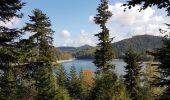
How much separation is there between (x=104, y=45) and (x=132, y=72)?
706 cm

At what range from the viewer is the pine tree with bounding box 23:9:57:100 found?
4300cm

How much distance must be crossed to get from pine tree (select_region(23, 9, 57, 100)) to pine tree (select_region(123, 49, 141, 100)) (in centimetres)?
1514

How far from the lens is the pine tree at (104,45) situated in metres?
52.7

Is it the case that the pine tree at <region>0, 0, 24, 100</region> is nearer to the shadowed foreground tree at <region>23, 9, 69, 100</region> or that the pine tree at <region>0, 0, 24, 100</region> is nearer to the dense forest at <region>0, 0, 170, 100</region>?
the dense forest at <region>0, 0, 170, 100</region>

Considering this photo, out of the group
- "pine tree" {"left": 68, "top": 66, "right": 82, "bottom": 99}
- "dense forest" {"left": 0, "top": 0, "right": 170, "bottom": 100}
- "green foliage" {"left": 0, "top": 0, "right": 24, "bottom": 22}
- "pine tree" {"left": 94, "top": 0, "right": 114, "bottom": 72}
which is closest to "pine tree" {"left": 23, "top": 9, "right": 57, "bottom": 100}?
"dense forest" {"left": 0, "top": 0, "right": 170, "bottom": 100}

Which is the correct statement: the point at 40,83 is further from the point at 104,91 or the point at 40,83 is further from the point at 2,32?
the point at 2,32

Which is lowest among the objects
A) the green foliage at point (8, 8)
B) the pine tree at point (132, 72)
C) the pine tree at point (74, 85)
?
the pine tree at point (74, 85)

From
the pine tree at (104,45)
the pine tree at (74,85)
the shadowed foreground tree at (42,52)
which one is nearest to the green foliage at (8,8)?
the shadowed foreground tree at (42,52)

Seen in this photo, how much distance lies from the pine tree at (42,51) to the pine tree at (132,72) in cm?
1514

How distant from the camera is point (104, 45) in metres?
53.4

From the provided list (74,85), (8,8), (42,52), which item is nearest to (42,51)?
(42,52)

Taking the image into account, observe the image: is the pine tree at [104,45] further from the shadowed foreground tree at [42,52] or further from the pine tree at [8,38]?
the pine tree at [8,38]

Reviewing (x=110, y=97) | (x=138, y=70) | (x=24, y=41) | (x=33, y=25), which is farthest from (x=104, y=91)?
(x=24, y=41)

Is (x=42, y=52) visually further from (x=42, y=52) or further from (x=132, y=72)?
(x=132, y=72)
